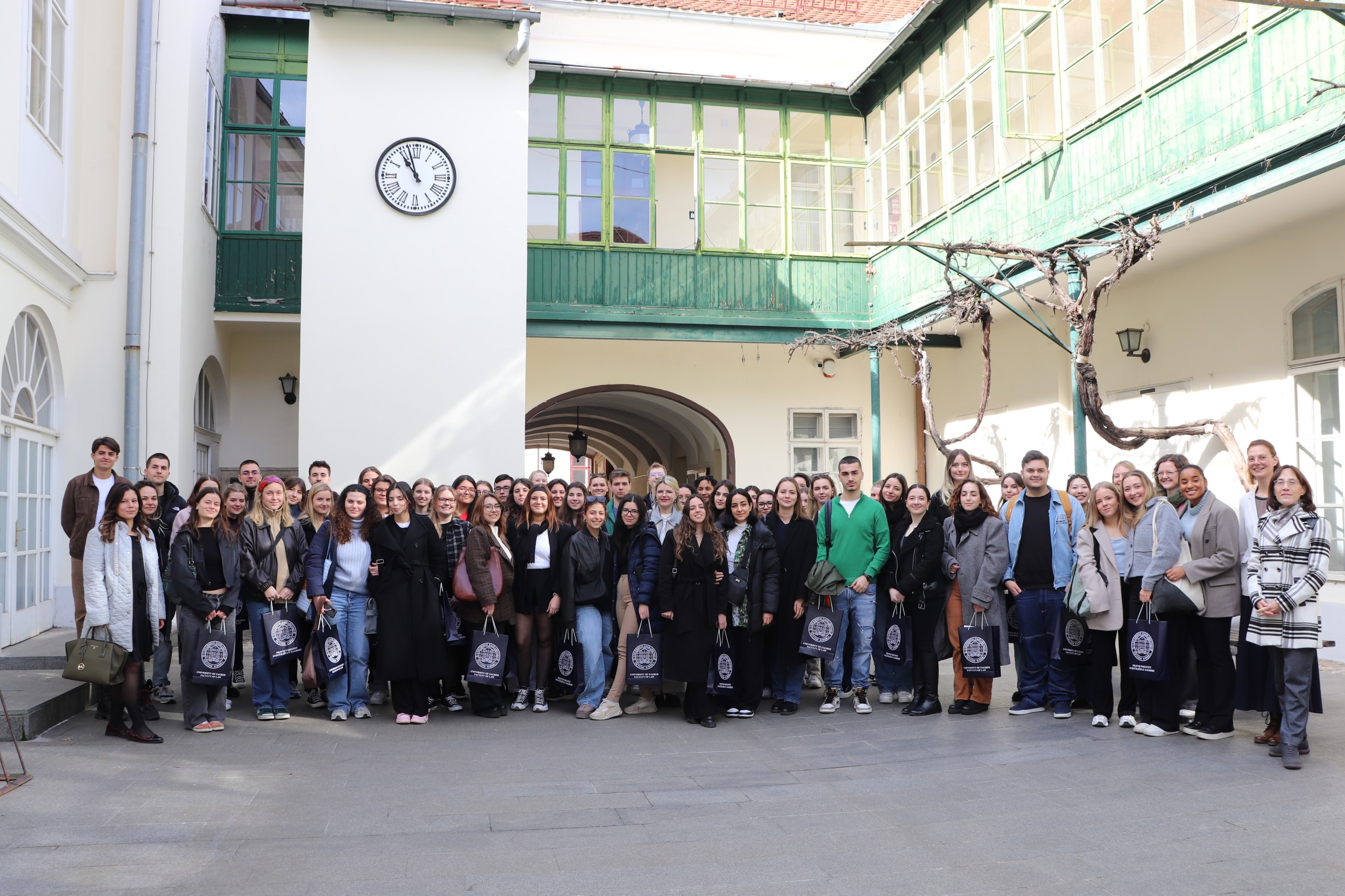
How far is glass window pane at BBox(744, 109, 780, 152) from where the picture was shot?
14.4m

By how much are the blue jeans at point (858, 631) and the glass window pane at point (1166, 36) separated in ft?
17.9

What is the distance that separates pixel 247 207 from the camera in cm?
1277

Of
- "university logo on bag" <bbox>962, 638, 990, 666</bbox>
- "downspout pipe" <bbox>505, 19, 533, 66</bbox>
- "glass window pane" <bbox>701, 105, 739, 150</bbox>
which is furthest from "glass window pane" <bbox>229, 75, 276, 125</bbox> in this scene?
"university logo on bag" <bbox>962, 638, 990, 666</bbox>

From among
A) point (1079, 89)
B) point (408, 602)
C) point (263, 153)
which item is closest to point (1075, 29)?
point (1079, 89)

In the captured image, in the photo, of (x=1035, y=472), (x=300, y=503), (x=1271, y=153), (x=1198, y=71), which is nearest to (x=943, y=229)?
(x=1198, y=71)

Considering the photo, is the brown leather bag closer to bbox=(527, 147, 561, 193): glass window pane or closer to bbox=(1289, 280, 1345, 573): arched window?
bbox=(1289, 280, 1345, 573): arched window

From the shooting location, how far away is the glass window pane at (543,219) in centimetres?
1362

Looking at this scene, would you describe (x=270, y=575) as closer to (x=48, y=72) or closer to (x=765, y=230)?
(x=48, y=72)

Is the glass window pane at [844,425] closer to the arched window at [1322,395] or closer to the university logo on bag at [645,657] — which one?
the arched window at [1322,395]

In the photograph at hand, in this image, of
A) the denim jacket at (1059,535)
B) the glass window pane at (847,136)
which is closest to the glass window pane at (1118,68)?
the denim jacket at (1059,535)

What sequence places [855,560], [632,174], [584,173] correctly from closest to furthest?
Result: [855,560] → [584,173] → [632,174]

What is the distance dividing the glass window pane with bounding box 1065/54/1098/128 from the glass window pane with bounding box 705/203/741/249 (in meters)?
4.67

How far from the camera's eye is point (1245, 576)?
5969mm

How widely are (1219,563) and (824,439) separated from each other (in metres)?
9.52
